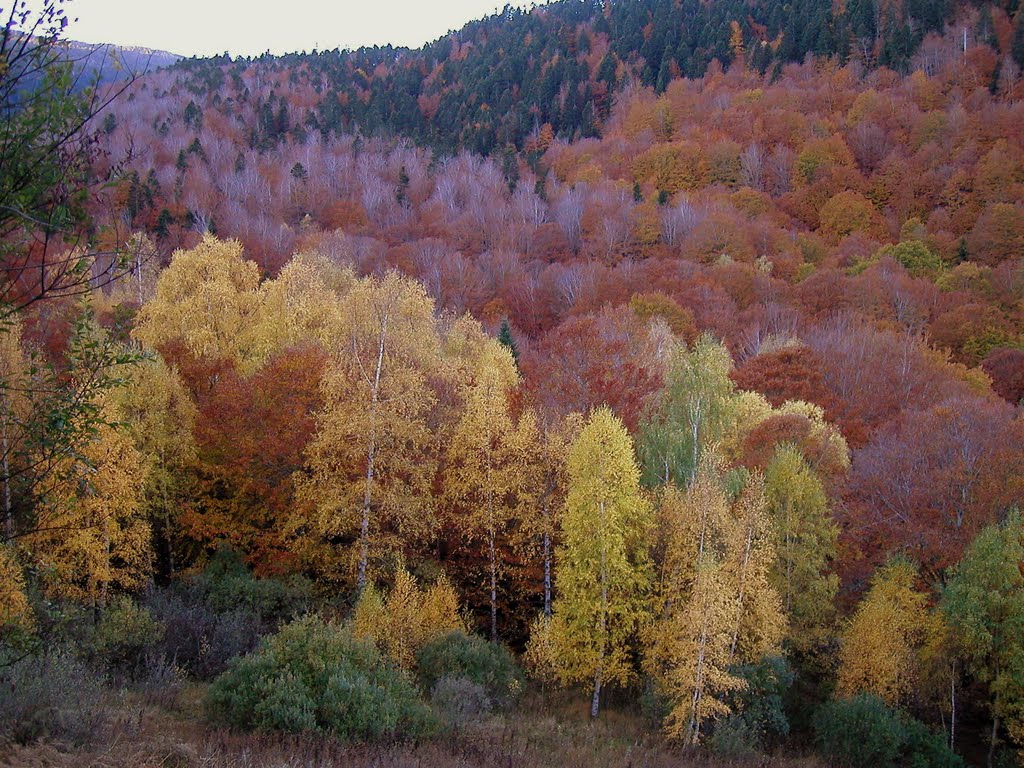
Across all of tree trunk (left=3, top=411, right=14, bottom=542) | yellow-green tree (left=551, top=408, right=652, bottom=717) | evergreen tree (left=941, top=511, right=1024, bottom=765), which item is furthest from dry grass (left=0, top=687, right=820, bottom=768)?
evergreen tree (left=941, top=511, right=1024, bottom=765)

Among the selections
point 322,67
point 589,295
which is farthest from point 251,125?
point 589,295

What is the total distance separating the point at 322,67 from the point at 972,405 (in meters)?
143

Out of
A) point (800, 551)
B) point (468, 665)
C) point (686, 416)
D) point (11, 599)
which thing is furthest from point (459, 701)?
point (686, 416)

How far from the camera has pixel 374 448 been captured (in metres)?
19.7

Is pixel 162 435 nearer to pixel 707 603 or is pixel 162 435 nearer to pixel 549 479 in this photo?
pixel 549 479

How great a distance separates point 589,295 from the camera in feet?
198

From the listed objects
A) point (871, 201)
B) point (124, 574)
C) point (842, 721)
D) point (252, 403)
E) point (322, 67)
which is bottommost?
point (842, 721)

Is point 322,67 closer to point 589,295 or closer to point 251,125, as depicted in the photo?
point 251,125

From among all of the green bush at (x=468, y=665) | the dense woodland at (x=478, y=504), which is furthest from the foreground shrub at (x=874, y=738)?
the green bush at (x=468, y=665)

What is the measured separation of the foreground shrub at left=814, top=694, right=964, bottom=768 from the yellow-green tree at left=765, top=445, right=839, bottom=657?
304 cm

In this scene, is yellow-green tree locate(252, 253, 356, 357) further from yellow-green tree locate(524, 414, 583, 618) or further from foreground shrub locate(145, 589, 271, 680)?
foreground shrub locate(145, 589, 271, 680)

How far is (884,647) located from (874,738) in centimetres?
246

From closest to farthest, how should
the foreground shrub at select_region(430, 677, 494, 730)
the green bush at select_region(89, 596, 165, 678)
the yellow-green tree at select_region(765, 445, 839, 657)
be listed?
the foreground shrub at select_region(430, 677, 494, 730) → the green bush at select_region(89, 596, 165, 678) → the yellow-green tree at select_region(765, 445, 839, 657)

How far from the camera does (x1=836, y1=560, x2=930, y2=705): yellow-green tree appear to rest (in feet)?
62.8
